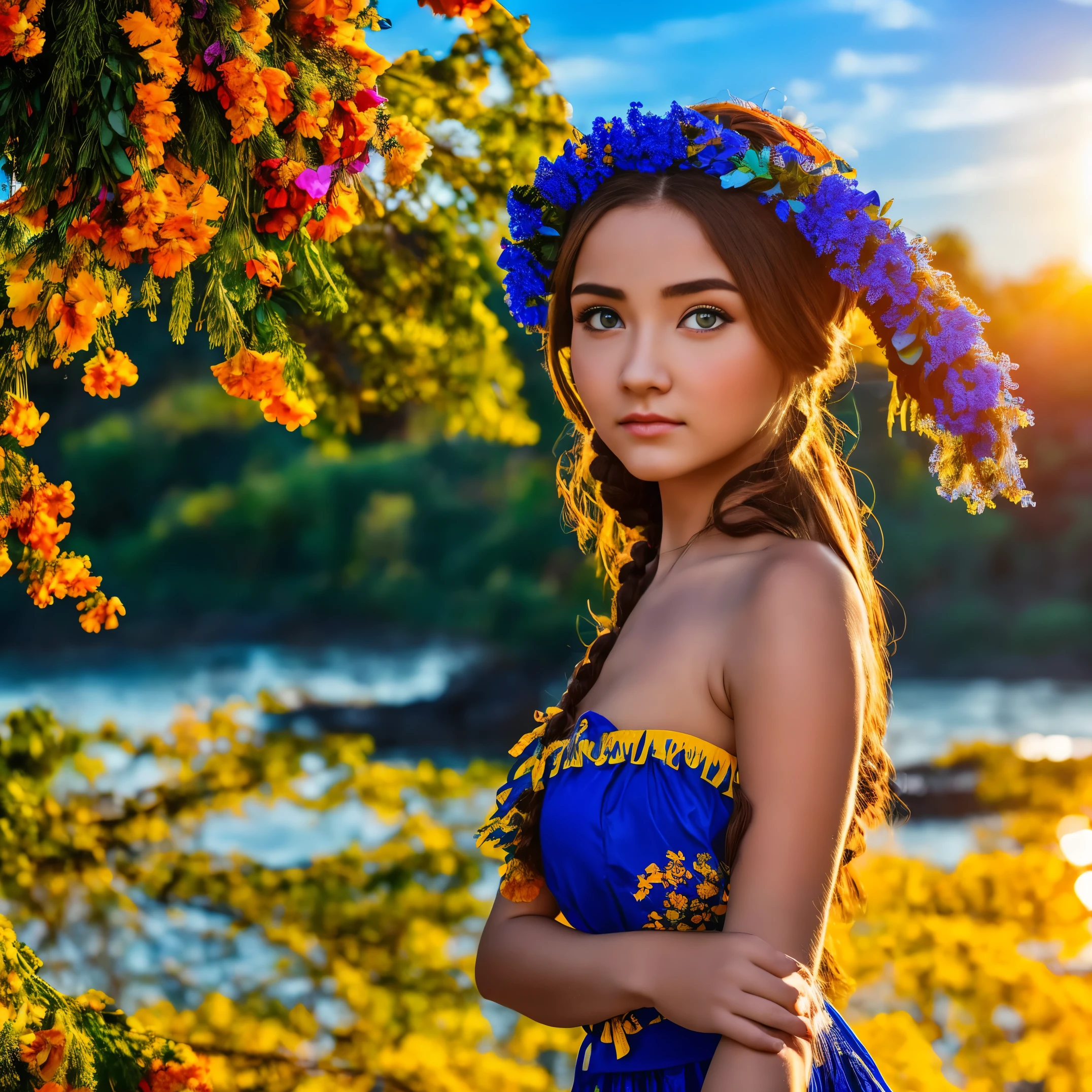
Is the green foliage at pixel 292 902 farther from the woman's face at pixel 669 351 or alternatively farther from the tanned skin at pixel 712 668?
the woman's face at pixel 669 351

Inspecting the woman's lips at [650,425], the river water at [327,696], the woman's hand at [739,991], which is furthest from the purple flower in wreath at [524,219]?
the river water at [327,696]

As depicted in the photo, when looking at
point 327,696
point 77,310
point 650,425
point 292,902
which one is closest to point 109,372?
point 77,310

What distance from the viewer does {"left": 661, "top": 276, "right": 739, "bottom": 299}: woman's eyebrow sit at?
64.1 inches

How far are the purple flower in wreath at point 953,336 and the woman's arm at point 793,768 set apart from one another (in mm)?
412

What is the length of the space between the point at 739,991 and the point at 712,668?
411mm

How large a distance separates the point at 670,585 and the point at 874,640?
1.08ft

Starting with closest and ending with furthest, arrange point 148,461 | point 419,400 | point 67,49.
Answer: point 67,49 < point 419,400 < point 148,461

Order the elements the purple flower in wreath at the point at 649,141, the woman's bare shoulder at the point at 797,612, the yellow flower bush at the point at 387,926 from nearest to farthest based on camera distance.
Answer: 1. the woman's bare shoulder at the point at 797,612
2. the purple flower in wreath at the point at 649,141
3. the yellow flower bush at the point at 387,926

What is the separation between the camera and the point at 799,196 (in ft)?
5.58

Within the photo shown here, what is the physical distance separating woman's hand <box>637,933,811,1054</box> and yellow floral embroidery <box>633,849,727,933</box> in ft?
0.30

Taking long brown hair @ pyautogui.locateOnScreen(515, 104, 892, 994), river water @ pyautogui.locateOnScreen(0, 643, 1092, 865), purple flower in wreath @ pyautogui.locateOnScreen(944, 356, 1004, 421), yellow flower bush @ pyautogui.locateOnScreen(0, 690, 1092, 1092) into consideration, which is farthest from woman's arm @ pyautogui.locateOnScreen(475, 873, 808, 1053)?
river water @ pyautogui.locateOnScreen(0, 643, 1092, 865)

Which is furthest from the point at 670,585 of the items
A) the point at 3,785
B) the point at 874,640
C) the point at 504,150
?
the point at 3,785

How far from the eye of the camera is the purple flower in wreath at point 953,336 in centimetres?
165

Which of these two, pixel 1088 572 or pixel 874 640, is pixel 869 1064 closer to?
pixel 874 640
